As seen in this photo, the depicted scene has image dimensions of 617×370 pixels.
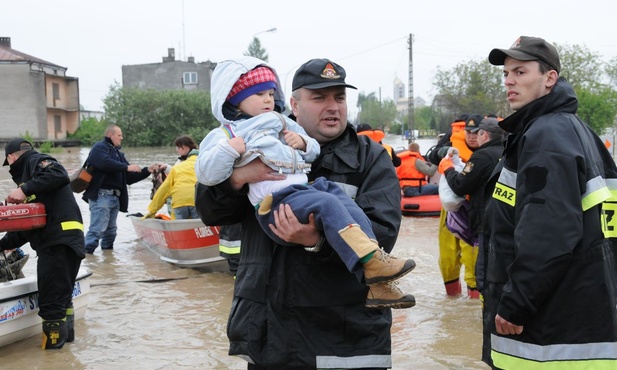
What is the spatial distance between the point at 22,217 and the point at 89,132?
5302 centimetres

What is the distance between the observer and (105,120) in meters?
57.5

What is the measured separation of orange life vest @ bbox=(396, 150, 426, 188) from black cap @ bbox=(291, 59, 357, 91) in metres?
12.8

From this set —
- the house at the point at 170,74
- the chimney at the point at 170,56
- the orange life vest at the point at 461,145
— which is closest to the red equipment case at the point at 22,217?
the orange life vest at the point at 461,145

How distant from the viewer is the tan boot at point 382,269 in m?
2.83

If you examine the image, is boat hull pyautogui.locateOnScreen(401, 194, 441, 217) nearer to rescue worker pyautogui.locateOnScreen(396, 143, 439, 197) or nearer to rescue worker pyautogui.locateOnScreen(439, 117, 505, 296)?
rescue worker pyautogui.locateOnScreen(396, 143, 439, 197)

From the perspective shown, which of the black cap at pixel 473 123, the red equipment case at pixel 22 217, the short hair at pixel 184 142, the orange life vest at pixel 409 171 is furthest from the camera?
the orange life vest at pixel 409 171

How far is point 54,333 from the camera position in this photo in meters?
6.70

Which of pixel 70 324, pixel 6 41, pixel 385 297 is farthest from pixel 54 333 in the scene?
pixel 6 41

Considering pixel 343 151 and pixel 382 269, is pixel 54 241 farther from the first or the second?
pixel 382 269

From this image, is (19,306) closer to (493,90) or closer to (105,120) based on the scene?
(493,90)

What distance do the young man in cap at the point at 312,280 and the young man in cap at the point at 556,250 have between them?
1.73ft

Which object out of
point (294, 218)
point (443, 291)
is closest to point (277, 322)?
point (294, 218)

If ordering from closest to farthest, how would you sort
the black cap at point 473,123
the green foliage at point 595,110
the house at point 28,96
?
1. the black cap at point 473,123
2. the green foliage at point 595,110
3. the house at point 28,96

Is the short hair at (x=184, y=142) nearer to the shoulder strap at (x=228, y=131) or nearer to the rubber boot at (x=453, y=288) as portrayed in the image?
the rubber boot at (x=453, y=288)
